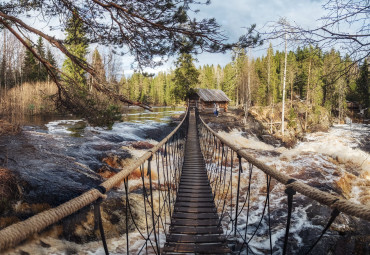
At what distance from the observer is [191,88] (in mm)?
27656

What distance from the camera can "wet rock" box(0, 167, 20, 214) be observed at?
5088 millimetres

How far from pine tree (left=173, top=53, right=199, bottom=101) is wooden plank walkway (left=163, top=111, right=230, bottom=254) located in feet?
74.6

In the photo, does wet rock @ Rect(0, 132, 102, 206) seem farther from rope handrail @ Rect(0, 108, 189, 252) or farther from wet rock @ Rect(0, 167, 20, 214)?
rope handrail @ Rect(0, 108, 189, 252)

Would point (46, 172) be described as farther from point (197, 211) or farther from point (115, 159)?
point (197, 211)

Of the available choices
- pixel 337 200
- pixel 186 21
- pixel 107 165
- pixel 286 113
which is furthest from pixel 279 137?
pixel 337 200

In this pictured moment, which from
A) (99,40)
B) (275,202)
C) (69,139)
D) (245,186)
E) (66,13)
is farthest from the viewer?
(69,139)

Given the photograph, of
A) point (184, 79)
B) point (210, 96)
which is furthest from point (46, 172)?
point (210, 96)

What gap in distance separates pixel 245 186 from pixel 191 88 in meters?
20.7

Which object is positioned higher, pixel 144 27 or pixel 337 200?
pixel 144 27

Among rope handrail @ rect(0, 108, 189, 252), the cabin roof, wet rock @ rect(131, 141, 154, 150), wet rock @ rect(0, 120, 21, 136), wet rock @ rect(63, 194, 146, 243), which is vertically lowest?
wet rock @ rect(63, 194, 146, 243)

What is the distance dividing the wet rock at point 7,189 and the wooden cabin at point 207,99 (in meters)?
23.8

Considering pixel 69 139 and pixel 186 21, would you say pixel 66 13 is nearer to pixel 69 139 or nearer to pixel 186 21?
pixel 186 21

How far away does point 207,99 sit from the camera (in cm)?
2900

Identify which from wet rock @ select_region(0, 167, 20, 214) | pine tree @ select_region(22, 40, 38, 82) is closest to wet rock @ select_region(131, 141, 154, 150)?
wet rock @ select_region(0, 167, 20, 214)
